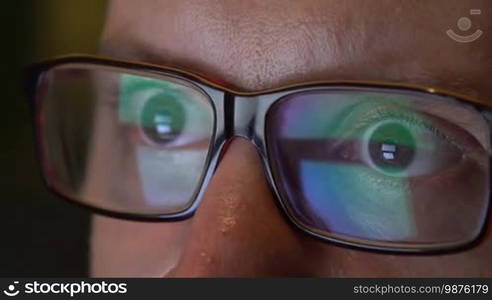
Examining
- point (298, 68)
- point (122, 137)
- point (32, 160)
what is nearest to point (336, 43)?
point (298, 68)

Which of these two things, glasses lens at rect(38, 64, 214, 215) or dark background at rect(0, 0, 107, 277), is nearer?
glasses lens at rect(38, 64, 214, 215)

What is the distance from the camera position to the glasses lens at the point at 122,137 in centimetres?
65

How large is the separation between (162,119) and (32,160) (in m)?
0.30

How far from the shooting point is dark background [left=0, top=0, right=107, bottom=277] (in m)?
0.93

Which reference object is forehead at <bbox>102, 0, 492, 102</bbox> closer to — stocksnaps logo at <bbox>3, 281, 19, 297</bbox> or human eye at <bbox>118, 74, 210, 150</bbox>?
human eye at <bbox>118, 74, 210, 150</bbox>

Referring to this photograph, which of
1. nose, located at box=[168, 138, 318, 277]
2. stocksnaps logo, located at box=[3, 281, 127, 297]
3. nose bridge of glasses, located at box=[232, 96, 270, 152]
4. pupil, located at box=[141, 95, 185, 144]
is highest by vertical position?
nose bridge of glasses, located at box=[232, 96, 270, 152]

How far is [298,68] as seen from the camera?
549mm

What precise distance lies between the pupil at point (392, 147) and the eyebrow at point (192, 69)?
0.04m


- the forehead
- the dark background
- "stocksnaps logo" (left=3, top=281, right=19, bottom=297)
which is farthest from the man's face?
the dark background

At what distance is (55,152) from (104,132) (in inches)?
2.0

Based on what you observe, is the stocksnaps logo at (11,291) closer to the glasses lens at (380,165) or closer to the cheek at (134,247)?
the cheek at (134,247)

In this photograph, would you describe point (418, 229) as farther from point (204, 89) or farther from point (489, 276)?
point (204, 89)

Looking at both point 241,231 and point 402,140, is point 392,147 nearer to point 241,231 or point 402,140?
point 402,140

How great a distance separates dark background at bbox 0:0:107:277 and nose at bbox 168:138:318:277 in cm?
41
